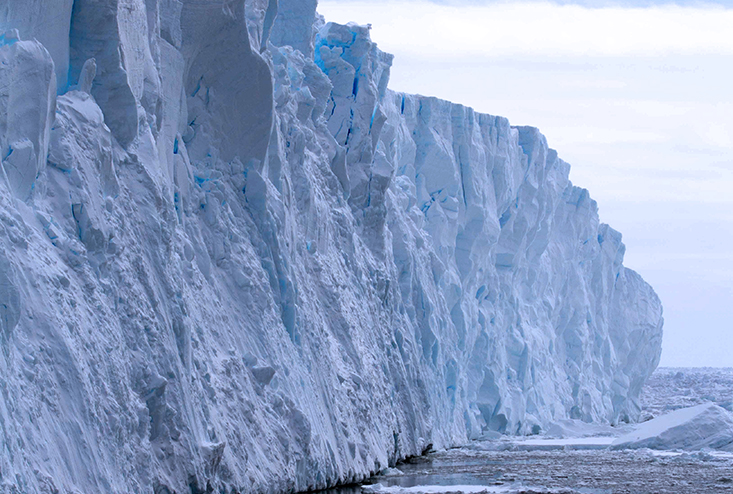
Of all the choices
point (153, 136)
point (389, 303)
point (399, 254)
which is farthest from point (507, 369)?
point (153, 136)

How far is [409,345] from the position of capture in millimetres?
25984

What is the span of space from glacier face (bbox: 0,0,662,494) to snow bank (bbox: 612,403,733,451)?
5853 mm

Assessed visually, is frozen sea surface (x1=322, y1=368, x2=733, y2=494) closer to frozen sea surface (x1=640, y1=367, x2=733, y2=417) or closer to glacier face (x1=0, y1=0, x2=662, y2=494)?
glacier face (x1=0, y1=0, x2=662, y2=494)

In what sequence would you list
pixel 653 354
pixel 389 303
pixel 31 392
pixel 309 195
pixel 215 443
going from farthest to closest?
pixel 653 354
pixel 389 303
pixel 309 195
pixel 215 443
pixel 31 392

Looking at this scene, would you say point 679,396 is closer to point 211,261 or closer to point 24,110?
point 211,261

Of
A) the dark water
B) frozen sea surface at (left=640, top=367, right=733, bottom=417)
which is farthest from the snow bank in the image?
frozen sea surface at (left=640, top=367, right=733, bottom=417)

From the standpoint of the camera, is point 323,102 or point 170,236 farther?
point 323,102

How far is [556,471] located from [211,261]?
10.0m

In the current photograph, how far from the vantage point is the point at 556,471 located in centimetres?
2111

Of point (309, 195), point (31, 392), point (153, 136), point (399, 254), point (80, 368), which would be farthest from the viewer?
point (399, 254)

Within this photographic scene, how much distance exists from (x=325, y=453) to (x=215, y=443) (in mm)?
4580

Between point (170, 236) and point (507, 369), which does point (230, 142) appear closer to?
point (170, 236)

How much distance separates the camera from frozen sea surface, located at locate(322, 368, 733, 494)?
17.0m

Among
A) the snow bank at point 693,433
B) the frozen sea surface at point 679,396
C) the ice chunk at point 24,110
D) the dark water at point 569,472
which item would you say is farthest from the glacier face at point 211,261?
the frozen sea surface at point 679,396
